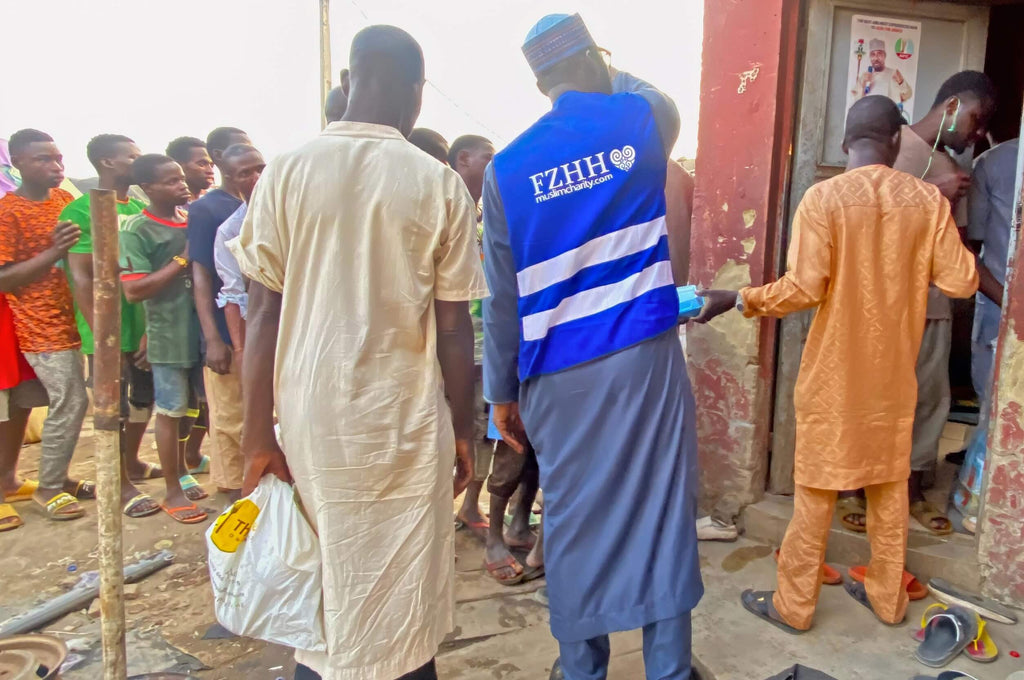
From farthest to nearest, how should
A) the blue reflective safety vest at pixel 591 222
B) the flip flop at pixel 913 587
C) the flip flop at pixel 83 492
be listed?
the flip flop at pixel 83 492 → the flip flop at pixel 913 587 → the blue reflective safety vest at pixel 591 222

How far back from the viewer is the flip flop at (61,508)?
402 cm

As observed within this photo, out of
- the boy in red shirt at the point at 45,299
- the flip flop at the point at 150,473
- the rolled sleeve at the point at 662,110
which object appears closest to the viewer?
the rolled sleeve at the point at 662,110

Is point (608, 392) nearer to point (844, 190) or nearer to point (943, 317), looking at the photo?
point (844, 190)

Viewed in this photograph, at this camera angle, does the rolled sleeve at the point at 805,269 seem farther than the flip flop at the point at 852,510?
No

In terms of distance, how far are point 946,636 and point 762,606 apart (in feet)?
2.12

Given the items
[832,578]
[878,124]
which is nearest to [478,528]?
[832,578]

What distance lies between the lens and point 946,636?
2.48m

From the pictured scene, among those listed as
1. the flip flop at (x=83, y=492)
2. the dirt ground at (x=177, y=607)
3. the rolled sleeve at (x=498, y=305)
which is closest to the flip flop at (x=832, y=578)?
the dirt ground at (x=177, y=607)

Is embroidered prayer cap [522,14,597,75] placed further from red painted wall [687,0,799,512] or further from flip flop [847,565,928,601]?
flip flop [847,565,928,601]

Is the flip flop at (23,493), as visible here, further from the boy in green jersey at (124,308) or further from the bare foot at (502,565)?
the bare foot at (502,565)

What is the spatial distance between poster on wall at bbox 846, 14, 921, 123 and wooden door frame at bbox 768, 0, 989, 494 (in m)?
0.07

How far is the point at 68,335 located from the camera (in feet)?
13.5

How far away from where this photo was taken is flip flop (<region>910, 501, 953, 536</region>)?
3066 mm

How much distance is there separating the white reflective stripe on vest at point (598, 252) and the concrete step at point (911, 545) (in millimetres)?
1994
